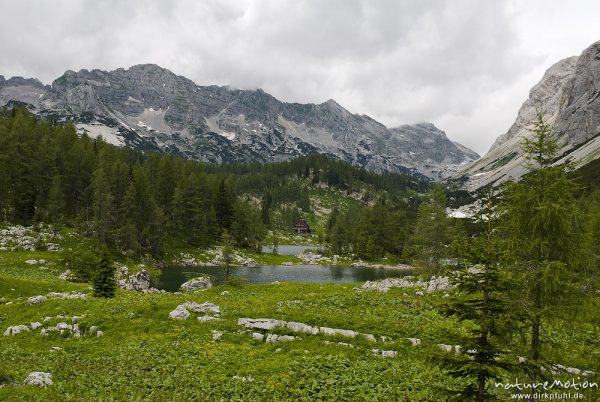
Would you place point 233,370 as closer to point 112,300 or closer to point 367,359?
point 367,359

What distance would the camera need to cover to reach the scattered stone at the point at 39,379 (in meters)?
15.0

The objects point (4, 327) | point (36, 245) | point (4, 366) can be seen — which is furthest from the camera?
point (36, 245)

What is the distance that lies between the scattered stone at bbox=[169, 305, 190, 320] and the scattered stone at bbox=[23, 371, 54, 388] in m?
10.5

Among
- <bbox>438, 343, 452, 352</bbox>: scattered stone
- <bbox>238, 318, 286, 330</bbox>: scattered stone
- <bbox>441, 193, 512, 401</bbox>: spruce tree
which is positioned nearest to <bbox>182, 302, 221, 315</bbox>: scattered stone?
<bbox>238, 318, 286, 330</bbox>: scattered stone

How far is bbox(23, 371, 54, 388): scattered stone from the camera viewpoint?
15.0 metres

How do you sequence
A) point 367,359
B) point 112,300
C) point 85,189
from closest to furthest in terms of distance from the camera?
point 367,359, point 112,300, point 85,189

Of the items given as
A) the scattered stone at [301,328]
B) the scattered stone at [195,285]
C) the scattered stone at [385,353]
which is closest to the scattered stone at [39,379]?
the scattered stone at [301,328]

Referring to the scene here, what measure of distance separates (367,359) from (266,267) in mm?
79779

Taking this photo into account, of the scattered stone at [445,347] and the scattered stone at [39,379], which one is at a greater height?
the scattered stone at [445,347]

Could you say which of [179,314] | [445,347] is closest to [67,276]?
[179,314]

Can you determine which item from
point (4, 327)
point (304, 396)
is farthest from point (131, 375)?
point (4, 327)

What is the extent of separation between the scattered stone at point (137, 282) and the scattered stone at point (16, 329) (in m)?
27.4

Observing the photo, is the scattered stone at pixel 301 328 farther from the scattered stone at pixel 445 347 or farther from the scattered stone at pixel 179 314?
the scattered stone at pixel 179 314

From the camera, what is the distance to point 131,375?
17.5 meters
